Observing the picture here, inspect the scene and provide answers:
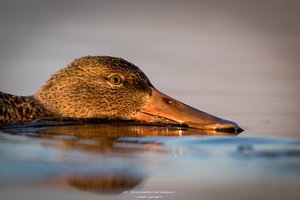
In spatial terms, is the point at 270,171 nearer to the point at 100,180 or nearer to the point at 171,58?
the point at 100,180

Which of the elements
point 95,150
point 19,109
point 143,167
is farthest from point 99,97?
point 143,167

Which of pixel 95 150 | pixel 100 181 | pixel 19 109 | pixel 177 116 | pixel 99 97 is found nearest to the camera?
pixel 100 181

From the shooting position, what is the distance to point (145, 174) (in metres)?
5.01

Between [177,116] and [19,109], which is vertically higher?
[19,109]

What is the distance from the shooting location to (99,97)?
8.99 m

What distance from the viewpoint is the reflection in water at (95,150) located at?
4773 millimetres

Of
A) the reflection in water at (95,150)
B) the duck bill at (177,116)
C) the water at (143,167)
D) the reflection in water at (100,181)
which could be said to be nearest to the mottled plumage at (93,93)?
the duck bill at (177,116)

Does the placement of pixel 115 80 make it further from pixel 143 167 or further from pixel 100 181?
pixel 100 181

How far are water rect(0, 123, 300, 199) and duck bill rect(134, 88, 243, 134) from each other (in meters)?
1.27

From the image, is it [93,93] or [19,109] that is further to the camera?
[93,93]

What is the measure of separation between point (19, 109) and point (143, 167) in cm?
380

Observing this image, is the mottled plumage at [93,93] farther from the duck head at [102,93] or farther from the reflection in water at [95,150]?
the reflection in water at [95,150]

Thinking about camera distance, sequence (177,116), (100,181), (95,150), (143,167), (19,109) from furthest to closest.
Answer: (19,109)
(177,116)
(95,150)
(143,167)
(100,181)

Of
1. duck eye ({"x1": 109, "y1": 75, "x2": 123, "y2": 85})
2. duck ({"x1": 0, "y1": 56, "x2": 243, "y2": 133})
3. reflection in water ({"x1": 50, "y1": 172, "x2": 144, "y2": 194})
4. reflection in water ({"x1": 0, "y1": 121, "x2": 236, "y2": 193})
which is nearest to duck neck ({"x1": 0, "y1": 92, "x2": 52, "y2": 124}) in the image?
duck ({"x1": 0, "y1": 56, "x2": 243, "y2": 133})
